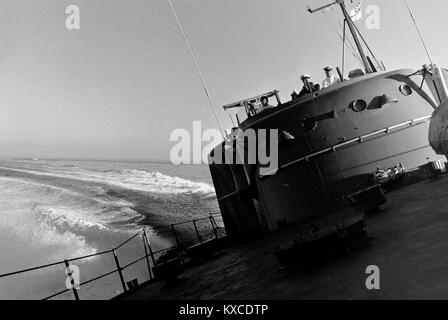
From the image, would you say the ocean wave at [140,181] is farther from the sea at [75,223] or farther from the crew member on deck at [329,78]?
the crew member on deck at [329,78]

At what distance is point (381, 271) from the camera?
4484 mm

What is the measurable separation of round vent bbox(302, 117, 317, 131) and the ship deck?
151 inches

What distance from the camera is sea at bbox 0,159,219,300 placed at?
93.8 feet

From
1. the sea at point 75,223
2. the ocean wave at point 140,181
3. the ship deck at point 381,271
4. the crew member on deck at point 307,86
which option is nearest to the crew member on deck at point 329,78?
the crew member on deck at point 307,86

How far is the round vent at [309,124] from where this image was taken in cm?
1187

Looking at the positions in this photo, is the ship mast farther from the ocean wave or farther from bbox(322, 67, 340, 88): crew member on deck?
the ocean wave

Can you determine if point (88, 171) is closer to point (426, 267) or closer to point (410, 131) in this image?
point (410, 131)

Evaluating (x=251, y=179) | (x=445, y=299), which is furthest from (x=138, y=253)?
(x=445, y=299)

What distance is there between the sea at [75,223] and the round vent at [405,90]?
23377mm

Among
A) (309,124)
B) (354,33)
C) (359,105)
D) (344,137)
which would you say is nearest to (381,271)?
(344,137)

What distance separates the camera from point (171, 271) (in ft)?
31.6

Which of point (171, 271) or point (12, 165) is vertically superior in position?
point (12, 165)

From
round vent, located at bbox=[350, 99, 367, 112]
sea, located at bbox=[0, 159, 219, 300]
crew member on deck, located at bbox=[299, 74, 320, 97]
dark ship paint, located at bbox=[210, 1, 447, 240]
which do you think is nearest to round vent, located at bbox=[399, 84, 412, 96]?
dark ship paint, located at bbox=[210, 1, 447, 240]

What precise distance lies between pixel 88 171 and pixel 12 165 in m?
8.18
